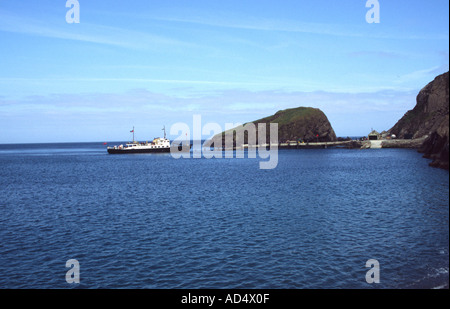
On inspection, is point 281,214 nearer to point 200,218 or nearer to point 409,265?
point 200,218

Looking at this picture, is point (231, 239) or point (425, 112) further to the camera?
point (425, 112)

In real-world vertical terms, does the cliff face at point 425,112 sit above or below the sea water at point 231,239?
above

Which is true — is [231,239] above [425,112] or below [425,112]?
below

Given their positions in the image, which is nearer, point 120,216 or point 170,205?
point 120,216

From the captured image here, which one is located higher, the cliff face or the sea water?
the cliff face

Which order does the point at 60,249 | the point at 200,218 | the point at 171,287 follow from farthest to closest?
the point at 200,218, the point at 60,249, the point at 171,287

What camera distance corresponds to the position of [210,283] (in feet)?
65.0

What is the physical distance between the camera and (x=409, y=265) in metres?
21.4

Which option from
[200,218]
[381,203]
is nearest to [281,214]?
[200,218]

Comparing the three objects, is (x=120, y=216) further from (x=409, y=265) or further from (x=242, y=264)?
(x=409, y=265)

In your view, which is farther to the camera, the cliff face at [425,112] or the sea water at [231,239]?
the cliff face at [425,112]

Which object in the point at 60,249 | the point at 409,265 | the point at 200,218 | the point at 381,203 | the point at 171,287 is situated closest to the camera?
the point at 171,287

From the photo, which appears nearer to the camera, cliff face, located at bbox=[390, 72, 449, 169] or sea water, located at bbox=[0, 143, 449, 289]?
sea water, located at bbox=[0, 143, 449, 289]

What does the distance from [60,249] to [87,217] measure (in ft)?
34.7
